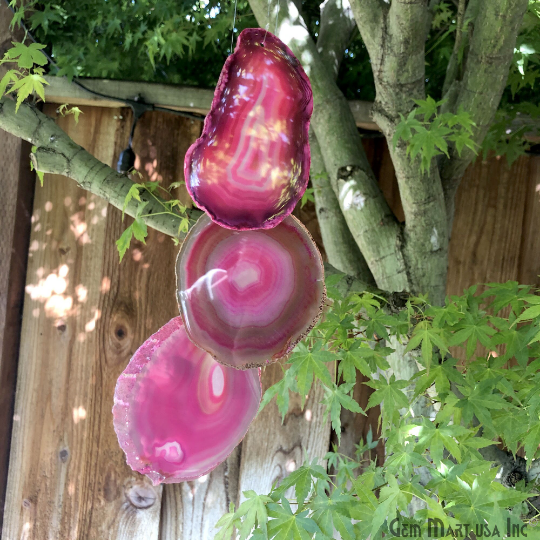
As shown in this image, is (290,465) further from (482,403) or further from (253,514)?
(482,403)

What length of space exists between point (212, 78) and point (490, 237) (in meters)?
1.03

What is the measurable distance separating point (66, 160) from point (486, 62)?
0.85 m

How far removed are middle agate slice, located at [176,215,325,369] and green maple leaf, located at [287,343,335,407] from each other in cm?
34

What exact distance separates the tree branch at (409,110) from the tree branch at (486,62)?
0.35 ft

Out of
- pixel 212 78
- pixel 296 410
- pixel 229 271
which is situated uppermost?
pixel 212 78

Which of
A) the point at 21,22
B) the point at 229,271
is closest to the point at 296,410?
the point at 229,271

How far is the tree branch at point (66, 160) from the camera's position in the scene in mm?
1067

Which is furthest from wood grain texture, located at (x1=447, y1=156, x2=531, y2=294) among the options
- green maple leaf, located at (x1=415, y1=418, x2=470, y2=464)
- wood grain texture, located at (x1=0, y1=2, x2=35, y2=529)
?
wood grain texture, located at (x1=0, y1=2, x2=35, y2=529)

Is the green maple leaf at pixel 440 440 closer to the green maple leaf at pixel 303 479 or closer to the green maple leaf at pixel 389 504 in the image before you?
the green maple leaf at pixel 389 504

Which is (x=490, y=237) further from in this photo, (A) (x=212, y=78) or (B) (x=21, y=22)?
(B) (x=21, y=22)

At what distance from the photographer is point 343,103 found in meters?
1.25

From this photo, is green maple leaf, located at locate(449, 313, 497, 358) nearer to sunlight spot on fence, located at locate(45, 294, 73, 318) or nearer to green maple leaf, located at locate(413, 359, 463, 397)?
green maple leaf, located at locate(413, 359, 463, 397)

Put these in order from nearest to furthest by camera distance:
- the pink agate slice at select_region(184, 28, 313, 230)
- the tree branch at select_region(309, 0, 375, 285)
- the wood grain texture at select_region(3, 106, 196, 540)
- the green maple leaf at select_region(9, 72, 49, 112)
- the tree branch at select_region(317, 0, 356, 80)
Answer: the pink agate slice at select_region(184, 28, 313, 230)
the green maple leaf at select_region(9, 72, 49, 112)
the tree branch at select_region(309, 0, 375, 285)
the tree branch at select_region(317, 0, 356, 80)
the wood grain texture at select_region(3, 106, 196, 540)

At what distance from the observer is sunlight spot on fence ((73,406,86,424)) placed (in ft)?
5.51
